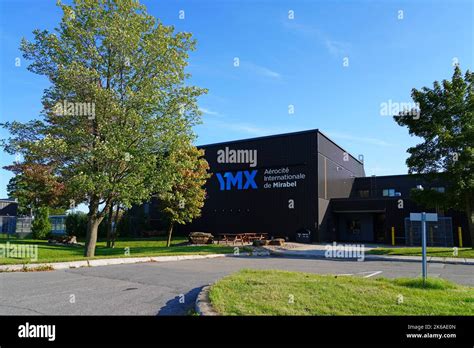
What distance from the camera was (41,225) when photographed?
116 ft

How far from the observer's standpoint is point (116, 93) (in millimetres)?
17547

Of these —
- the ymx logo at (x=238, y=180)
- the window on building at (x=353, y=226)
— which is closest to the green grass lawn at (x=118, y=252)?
the ymx logo at (x=238, y=180)

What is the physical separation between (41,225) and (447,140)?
3388cm

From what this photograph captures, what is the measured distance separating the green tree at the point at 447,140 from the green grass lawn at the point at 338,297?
15.2 m

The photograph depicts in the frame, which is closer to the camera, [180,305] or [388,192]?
[180,305]

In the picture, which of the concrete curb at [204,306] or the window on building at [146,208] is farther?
the window on building at [146,208]

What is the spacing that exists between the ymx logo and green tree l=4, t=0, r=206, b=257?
16.6m

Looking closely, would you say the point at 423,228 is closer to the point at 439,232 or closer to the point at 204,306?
the point at 204,306

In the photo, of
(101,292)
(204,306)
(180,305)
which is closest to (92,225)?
(101,292)

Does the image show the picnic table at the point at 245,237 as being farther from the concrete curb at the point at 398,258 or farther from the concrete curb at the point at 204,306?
the concrete curb at the point at 204,306

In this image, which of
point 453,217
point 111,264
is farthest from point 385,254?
point 111,264

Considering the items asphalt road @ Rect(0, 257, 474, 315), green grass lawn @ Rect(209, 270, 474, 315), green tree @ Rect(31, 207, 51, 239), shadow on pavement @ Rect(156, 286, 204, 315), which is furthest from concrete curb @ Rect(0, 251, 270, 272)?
green tree @ Rect(31, 207, 51, 239)

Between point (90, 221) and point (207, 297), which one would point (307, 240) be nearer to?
point (90, 221)

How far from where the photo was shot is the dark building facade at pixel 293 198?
103 ft
